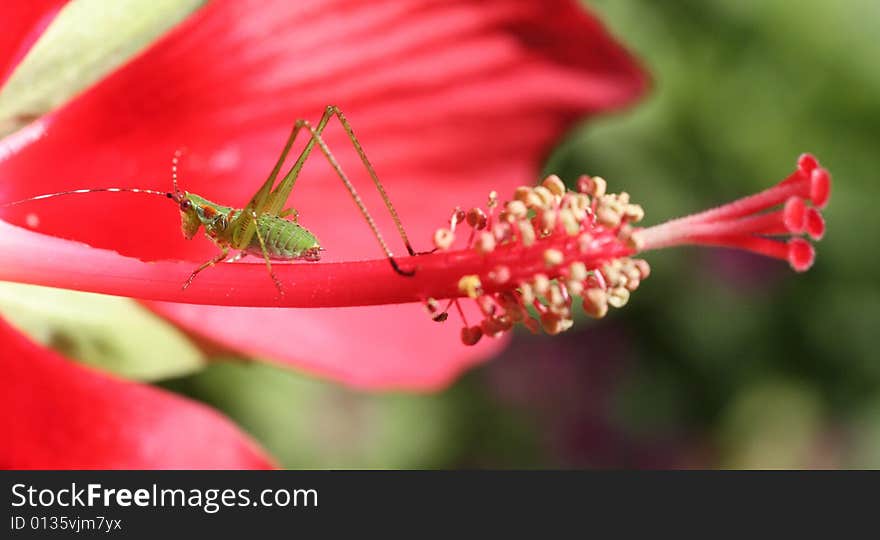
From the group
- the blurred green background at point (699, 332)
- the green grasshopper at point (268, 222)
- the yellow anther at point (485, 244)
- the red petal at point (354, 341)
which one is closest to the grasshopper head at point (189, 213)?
the green grasshopper at point (268, 222)

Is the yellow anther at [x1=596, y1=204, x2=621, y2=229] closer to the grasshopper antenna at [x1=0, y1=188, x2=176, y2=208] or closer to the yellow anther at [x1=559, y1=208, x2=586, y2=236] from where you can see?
the yellow anther at [x1=559, y1=208, x2=586, y2=236]

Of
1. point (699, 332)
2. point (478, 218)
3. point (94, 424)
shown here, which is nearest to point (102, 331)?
point (94, 424)

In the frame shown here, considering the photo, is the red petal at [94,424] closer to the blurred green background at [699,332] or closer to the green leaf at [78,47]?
the green leaf at [78,47]

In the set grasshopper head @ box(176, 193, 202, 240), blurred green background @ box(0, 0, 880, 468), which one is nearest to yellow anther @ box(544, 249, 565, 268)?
grasshopper head @ box(176, 193, 202, 240)

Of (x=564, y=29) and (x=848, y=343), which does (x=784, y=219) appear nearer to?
(x=564, y=29)

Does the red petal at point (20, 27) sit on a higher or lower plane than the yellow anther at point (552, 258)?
higher

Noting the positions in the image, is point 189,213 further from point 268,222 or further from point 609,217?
point 609,217
